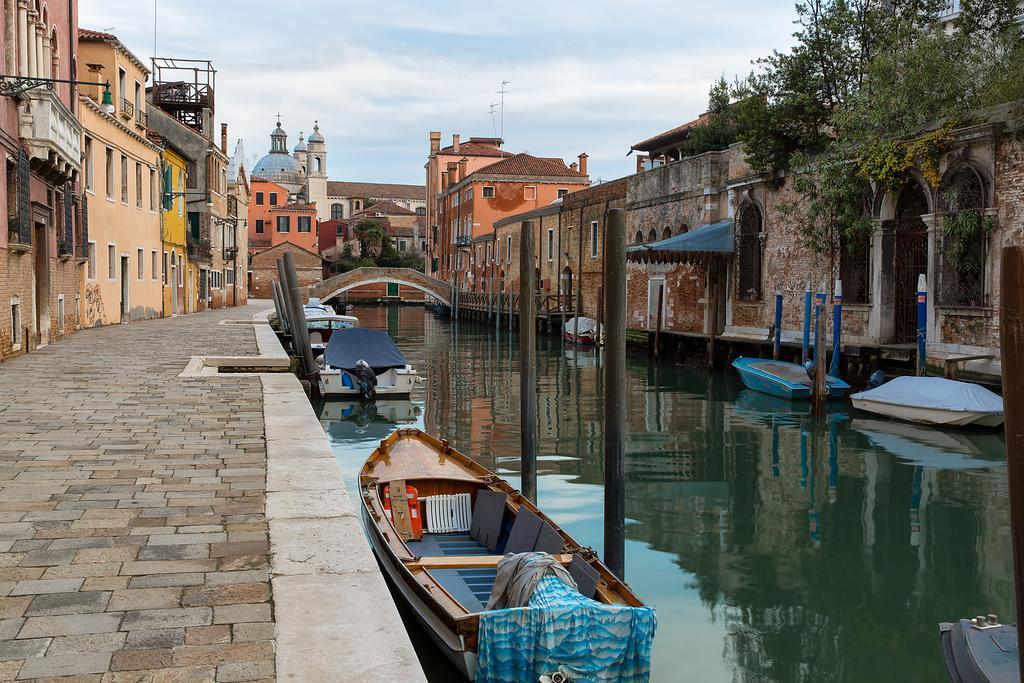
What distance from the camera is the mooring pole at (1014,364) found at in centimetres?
279

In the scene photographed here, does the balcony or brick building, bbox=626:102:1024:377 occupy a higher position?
the balcony

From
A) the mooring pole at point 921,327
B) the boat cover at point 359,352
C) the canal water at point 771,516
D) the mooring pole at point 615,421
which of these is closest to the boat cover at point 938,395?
the canal water at point 771,516

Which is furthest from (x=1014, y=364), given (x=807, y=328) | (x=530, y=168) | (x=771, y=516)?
(x=530, y=168)

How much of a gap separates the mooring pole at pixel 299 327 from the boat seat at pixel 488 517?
10.4m

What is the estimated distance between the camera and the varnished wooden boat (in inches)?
180

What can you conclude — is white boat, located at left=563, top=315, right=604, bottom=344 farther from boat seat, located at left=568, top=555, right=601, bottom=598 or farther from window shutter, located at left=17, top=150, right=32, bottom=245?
boat seat, located at left=568, top=555, right=601, bottom=598

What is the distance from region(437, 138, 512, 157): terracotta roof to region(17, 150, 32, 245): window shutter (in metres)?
48.1

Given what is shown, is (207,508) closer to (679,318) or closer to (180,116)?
(679,318)

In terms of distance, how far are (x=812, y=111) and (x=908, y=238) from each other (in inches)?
162

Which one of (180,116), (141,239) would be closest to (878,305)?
(141,239)

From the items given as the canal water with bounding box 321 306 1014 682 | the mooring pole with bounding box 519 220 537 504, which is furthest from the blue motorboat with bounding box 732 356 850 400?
the mooring pole with bounding box 519 220 537 504

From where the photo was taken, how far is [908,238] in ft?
56.5

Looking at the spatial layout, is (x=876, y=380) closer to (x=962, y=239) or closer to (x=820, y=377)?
(x=820, y=377)

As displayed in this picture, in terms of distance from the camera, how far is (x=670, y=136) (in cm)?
3447
